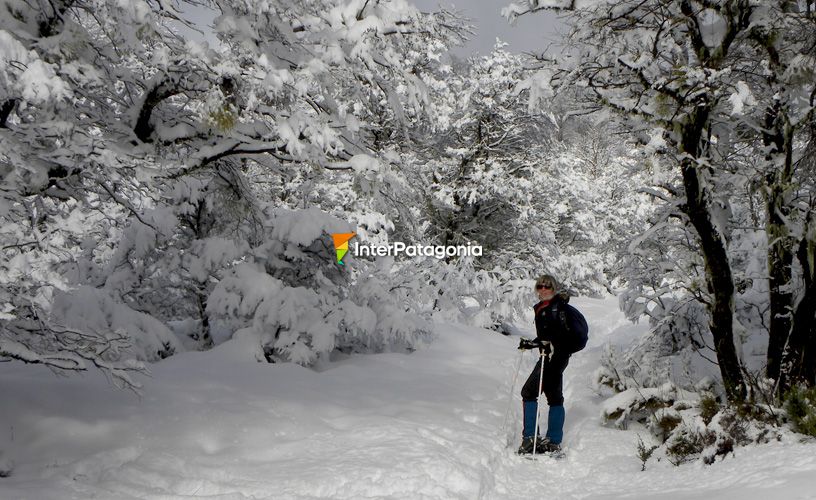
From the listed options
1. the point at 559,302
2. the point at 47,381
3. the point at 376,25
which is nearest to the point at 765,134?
the point at 559,302

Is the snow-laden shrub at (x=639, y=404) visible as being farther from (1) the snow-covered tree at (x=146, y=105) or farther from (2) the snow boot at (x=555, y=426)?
(1) the snow-covered tree at (x=146, y=105)

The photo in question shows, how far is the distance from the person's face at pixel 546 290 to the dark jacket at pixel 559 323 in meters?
0.05

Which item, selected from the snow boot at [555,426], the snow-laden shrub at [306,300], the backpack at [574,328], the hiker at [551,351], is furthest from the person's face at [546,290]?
the snow-laden shrub at [306,300]

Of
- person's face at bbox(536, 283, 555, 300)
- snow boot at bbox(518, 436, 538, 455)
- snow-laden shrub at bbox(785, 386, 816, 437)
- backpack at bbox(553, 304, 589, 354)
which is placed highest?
person's face at bbox(536, 283, 555, 300)

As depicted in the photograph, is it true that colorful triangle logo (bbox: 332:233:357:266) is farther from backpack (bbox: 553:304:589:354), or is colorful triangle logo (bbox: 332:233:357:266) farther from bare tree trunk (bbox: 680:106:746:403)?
bare tree trunk (bbox: 680:106:746:403)

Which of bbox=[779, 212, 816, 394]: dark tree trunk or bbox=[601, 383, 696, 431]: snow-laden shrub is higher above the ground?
bbox=[779, 212, 816, 394]: dark tree trunk

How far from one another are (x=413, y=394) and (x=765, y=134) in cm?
476

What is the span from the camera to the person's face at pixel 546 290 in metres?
5.27

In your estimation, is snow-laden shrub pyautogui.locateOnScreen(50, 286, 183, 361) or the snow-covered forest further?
snow-laden shrub pyautogui.locateOnScreen(50, 286, 183, 361)

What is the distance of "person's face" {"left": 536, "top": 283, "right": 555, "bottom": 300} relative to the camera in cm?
527

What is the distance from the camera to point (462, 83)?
1523 centimetres

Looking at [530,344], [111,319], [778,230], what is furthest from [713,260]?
[111,319]

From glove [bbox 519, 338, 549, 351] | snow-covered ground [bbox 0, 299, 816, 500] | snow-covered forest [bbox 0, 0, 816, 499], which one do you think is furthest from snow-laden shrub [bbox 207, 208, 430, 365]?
glove [bbox 519, 338, 549, 351]

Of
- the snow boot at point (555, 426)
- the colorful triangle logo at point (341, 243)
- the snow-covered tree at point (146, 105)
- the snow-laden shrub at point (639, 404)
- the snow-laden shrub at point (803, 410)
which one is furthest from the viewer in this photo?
the colorful triangle logo at point (341, 243)
